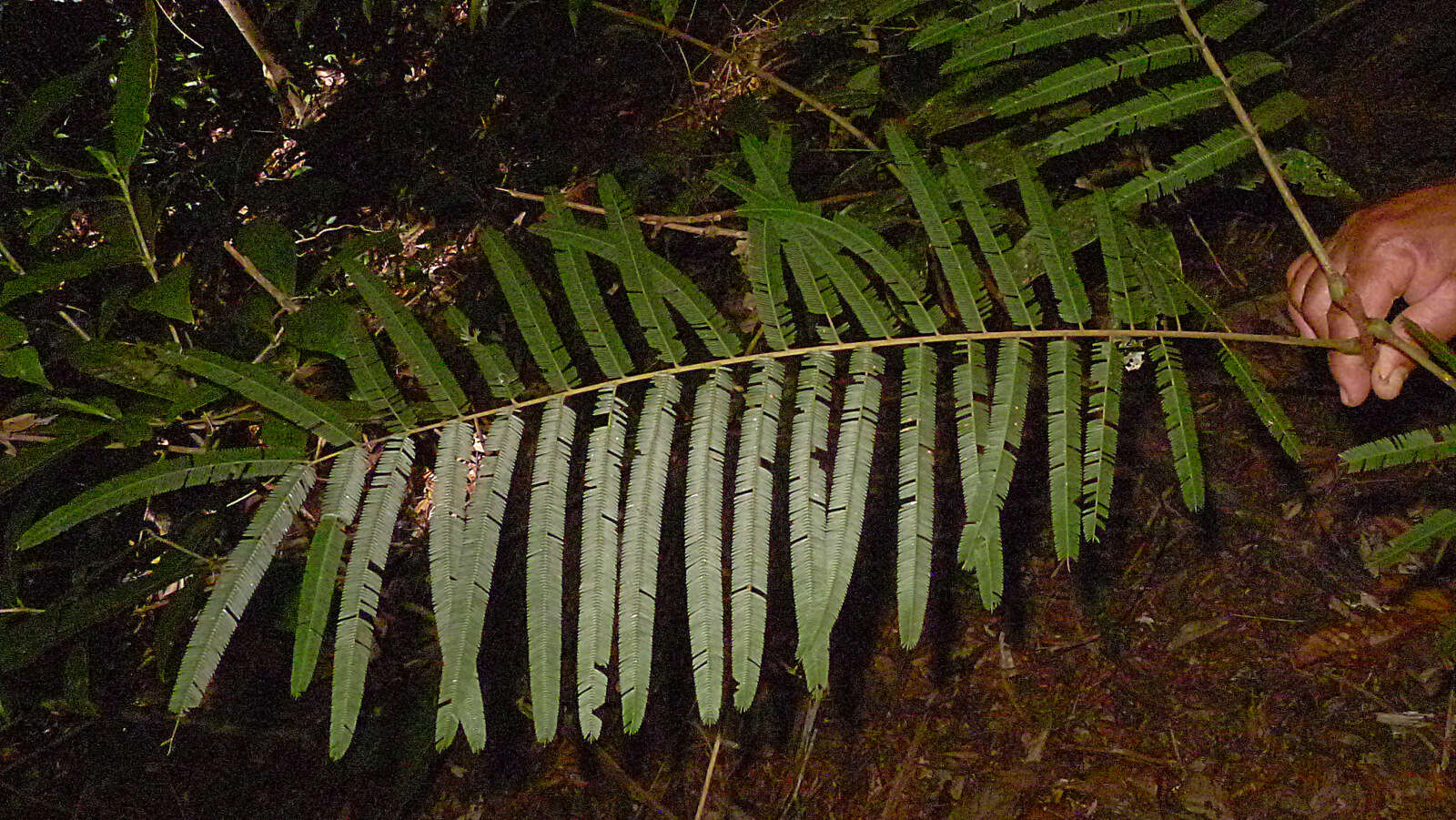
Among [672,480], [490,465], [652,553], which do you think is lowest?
[672,480]

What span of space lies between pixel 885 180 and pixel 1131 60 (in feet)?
2.34

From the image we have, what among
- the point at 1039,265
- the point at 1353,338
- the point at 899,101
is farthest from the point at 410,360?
the point at 1353,338

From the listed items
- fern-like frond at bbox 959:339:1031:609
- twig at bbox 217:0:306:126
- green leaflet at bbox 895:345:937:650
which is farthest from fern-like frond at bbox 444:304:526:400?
twig at bbox 217:0:306:126

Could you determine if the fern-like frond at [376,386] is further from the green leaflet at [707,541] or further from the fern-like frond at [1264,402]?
the fern-like frond at [1264,402]

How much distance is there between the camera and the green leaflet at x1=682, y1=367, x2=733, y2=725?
3.75ft

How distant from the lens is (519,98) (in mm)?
2938

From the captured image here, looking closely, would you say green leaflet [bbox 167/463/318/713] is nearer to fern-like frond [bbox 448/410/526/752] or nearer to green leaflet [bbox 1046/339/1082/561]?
fern-like frond [bbox 448/410/526/752]

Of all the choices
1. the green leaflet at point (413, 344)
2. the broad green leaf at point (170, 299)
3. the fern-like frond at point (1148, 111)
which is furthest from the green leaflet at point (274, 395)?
the fern-like frond at point (1148, 111)

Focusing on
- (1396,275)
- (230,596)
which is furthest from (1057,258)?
(230,596)

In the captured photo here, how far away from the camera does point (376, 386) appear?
1281mm

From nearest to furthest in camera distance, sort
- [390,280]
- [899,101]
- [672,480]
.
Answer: [899,101], [672,480], [390,280]

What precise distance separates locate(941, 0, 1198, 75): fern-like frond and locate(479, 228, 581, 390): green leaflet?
2.11 feet

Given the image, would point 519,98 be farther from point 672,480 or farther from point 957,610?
point 957,610

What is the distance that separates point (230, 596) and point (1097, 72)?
1.31m
